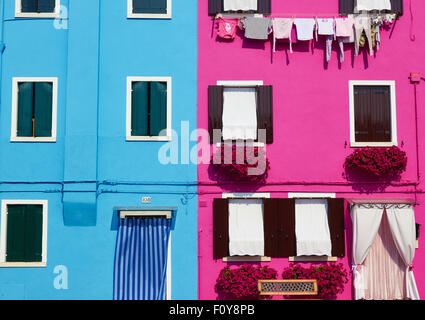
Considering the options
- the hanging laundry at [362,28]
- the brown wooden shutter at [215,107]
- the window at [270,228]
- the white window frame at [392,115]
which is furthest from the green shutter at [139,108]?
the hanging laundry at [362,28]

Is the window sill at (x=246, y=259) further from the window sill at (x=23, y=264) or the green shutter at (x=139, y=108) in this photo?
the window sill at (x=23, y=264)

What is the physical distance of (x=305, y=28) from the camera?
49.0ft

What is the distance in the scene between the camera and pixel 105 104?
48.5 ft

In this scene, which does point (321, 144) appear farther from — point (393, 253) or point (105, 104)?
point (105, 104)

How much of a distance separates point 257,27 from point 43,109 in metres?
5.53

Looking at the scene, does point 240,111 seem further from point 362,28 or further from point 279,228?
point 362,28

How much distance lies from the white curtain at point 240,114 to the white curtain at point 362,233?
3.07m

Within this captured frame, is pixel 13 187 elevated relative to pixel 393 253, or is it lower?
elevated

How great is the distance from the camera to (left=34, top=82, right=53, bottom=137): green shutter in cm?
1475

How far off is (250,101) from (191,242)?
12.1 feet

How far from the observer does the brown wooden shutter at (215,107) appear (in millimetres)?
14797

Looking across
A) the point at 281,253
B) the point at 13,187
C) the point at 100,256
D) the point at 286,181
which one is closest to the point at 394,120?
the point at 286,181

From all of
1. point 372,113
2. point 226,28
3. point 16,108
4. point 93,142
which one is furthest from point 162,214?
point 372,113

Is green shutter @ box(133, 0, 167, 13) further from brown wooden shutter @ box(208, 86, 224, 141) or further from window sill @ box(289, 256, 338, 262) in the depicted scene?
window sill @ box(289, 256, 338, 262)
